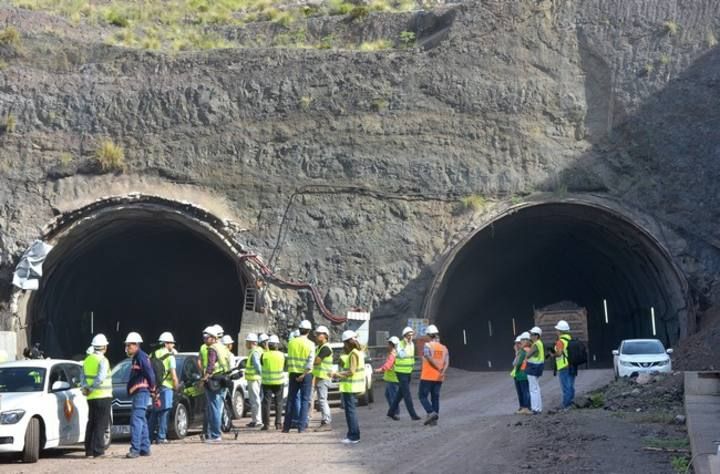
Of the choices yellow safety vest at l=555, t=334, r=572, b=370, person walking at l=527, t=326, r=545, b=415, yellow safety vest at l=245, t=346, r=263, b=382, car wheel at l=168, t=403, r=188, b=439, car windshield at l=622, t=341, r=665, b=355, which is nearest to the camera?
car wheel at l=168, t=403, r=188, b=439

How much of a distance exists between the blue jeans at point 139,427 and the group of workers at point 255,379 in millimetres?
14

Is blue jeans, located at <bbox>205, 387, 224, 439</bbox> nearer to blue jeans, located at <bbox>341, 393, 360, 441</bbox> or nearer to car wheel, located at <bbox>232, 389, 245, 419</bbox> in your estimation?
blue jeans, located at <bbox>341, 393, 360, 441</bbox>

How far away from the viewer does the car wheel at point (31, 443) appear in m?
14.9

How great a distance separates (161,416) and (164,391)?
0.51 meters

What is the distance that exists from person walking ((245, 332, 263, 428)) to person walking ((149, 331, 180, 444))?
9.93 feet

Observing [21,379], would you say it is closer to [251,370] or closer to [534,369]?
[251,370]

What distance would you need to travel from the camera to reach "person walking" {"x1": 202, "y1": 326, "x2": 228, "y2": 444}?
57.2ft

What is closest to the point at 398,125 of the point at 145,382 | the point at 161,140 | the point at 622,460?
the point at 161,140

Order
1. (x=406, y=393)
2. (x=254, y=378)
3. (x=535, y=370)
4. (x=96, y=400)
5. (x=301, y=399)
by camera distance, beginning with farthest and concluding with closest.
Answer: (x=254, y=378) < (x=535, y=370) < (x=406, y=393) < (x=301, y=399) < (x=96, y=400)

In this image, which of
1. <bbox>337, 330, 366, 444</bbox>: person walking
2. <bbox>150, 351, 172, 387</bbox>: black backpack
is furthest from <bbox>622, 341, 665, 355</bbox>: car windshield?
<bbox>150, 351, 172, 387</bbox>: black backpack

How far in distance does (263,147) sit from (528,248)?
441 inches

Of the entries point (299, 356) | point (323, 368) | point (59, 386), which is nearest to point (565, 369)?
point (323, 368)

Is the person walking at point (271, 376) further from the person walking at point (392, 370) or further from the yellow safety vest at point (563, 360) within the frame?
the yellow safety vest at point (563, 360)

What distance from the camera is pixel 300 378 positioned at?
18.5 m
